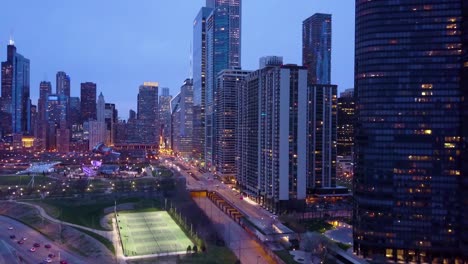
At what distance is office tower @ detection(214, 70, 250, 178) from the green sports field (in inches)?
1884

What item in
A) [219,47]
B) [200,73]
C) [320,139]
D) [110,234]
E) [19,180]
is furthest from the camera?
[200,73]

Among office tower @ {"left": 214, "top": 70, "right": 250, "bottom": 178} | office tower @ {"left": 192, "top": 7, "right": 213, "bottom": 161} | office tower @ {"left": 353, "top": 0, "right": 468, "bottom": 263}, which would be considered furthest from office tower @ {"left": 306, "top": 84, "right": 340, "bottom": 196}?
office tower @ {"left": 192, "top": 7, "right": 213, "bottom": 161}

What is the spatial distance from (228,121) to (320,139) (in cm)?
4430

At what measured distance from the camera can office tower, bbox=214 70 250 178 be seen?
12412 centimetres

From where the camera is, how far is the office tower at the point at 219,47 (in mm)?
155750

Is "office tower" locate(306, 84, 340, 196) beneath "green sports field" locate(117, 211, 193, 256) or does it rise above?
above

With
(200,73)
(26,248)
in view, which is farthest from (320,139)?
(200,73)

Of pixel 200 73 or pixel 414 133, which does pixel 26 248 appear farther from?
pixel 200 73

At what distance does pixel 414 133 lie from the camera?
51125 mm

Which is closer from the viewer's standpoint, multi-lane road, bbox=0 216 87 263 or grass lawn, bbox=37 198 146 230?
multi-lane road, bbox=0 216 87 263

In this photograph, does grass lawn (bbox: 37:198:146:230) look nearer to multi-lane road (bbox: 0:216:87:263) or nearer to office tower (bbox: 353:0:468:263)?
multi-lane road (bbox: 0:216:87:263)

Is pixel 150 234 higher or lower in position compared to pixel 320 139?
lower

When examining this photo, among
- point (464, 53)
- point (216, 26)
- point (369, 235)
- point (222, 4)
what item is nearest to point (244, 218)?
point (369, 235)

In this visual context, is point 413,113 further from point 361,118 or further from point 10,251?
point 10,251
